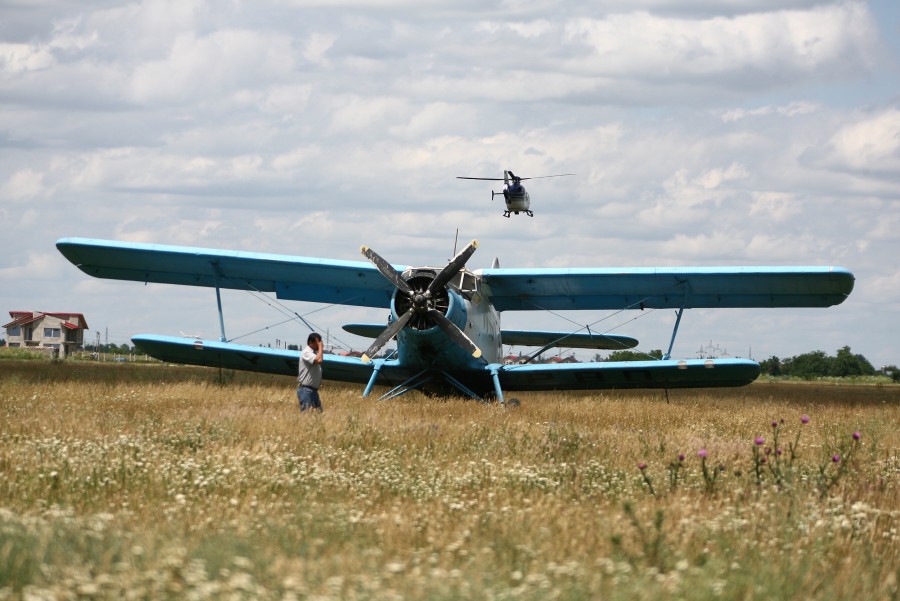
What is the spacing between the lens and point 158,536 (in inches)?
244

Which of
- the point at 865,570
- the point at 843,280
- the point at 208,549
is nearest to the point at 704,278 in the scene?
the point at 843,280

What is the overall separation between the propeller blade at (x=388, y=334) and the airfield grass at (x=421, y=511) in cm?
566

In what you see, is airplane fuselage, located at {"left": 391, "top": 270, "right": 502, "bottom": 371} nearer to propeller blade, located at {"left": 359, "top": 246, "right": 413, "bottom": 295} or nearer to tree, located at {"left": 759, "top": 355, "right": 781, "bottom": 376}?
propeller blade, located at {"left": 359, "top": 246, "right": 413, "bottom": 295}

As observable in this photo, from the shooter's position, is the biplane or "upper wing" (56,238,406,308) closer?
the biplane

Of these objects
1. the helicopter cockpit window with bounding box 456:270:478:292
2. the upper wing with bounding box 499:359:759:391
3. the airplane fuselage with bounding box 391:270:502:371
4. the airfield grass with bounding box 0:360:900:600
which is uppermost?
the helicopter cockpit window with bounding box 456:270:478:292

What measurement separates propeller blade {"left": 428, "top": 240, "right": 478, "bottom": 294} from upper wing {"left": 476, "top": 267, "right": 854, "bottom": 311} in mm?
2236

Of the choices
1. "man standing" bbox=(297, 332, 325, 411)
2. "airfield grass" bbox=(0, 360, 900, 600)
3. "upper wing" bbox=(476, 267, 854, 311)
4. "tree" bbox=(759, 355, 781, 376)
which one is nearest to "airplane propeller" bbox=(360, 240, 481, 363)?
"upper wing" bbox=(476, 267, 854, 311)

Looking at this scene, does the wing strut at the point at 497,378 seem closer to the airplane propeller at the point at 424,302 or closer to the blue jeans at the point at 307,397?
the airplane propeller at the point at 424,302

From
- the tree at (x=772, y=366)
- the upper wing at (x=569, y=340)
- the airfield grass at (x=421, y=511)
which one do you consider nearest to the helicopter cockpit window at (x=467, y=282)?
the upper wing at (x=569, y=340)

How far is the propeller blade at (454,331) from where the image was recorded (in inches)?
784

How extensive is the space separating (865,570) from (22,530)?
453cm

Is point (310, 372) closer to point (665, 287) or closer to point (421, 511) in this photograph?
point (421, 511)

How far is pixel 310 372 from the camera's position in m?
16.2

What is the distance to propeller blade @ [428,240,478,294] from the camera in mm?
20047
